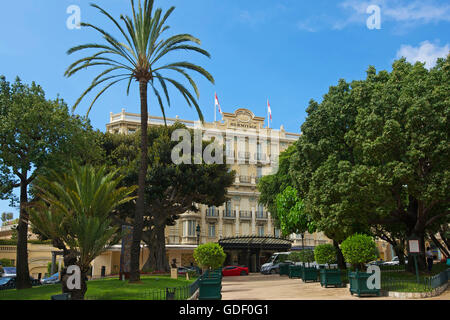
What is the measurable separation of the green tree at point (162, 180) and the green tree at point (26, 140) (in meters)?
10.8

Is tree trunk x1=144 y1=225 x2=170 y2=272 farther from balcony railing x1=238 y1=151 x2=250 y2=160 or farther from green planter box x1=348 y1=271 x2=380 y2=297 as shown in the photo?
balcony railing x1=238 y1=151 x2=250 y2=160

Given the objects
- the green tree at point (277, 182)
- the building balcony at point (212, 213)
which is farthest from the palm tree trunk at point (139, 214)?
the building balcony at point (212, 213)

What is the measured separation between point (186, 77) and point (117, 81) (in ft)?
12.5

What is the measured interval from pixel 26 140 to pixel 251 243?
3063cm

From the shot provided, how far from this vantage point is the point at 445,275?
2041cm

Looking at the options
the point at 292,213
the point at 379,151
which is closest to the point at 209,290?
the point at 379,151

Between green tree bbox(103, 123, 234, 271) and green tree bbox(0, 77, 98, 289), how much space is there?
10.8m

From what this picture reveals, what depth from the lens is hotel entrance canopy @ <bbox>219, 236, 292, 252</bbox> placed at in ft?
156

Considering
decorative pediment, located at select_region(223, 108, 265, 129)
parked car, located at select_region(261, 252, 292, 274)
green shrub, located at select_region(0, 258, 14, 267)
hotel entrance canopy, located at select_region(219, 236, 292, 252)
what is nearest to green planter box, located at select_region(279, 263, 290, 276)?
parked car, located at select_region(261, 252, 292, 274)

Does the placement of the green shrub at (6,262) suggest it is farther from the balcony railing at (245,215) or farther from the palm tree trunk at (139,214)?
the palm tree trunk at (139,214)

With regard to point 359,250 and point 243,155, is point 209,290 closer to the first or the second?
point 359,250

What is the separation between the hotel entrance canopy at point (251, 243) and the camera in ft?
156

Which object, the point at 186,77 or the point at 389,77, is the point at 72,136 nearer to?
the point at 186,77

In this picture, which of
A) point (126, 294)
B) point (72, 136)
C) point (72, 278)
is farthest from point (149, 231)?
point (72, 278)
